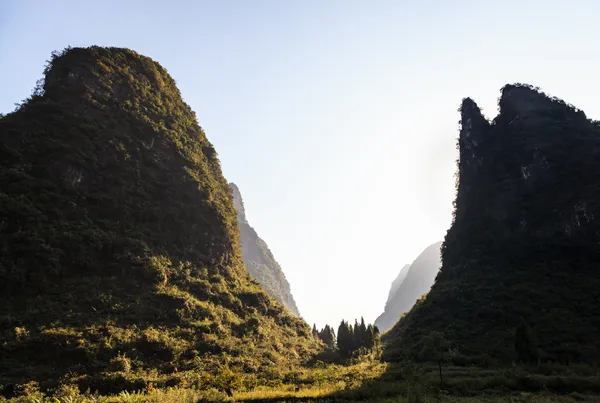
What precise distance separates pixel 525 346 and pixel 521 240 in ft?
105

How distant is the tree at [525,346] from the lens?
34381 mm

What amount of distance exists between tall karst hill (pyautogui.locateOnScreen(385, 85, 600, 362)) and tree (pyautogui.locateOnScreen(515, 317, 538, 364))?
6.29 ft

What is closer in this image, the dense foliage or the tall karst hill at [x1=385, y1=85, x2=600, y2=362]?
the tall karst hill at [x1=385, y1=85, x2=600, y2=362]

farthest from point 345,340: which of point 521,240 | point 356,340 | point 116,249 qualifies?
point 116,249

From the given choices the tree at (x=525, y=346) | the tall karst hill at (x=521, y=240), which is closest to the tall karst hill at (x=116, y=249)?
the tall karst hill at (x=521, y=240)

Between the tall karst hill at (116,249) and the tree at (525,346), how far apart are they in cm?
2668

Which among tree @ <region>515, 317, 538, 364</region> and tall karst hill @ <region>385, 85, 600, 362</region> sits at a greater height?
tall karst hill @ <region>385, 85, 600, 362</region>

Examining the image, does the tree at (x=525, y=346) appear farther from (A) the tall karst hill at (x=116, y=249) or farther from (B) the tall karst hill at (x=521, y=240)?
(A) the tall karst hill at (x=116, y=249)

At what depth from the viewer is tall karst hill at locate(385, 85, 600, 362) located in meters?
43.1

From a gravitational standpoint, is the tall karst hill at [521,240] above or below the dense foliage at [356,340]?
above

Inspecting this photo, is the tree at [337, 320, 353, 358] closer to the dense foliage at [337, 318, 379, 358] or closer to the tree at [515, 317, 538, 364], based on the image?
the dense foliage at [337, 318, 379, 358]

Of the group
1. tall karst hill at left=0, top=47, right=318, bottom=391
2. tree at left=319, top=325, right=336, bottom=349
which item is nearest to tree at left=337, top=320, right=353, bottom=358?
tall karst hill at left=0, top=47, right=318, bottom=391

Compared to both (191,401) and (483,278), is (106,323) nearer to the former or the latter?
(191,401)

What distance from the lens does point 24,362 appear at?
27.5 m
